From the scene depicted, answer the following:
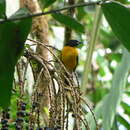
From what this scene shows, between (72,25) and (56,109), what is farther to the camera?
(72,25)

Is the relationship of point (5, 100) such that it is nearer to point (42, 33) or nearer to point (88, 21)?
point (42, 33)

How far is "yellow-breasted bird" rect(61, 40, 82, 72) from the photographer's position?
2773mm

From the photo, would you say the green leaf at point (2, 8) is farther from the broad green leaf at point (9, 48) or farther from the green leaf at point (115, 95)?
the green leaf at point (115, 95)

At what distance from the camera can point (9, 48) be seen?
1197 mm

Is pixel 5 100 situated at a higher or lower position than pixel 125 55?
lower

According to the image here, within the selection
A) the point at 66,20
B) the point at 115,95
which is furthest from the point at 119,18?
the point at 115,95

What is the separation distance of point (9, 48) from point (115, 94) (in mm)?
858

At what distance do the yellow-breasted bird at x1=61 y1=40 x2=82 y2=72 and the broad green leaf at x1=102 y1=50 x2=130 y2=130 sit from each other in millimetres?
652

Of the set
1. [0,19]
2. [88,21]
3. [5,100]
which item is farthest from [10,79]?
[88,21]

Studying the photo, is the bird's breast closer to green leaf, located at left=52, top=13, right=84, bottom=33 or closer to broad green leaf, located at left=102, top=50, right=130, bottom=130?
broad green leaf, located at left=102, top=50, right=130, bottom=130

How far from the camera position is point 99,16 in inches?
97.4

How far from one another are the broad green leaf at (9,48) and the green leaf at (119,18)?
244 mm

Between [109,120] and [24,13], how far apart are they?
863 mm

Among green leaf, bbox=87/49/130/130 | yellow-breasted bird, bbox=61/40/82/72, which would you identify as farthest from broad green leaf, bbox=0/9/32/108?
yellow-breasted bird, bbox=61/40/82/72
